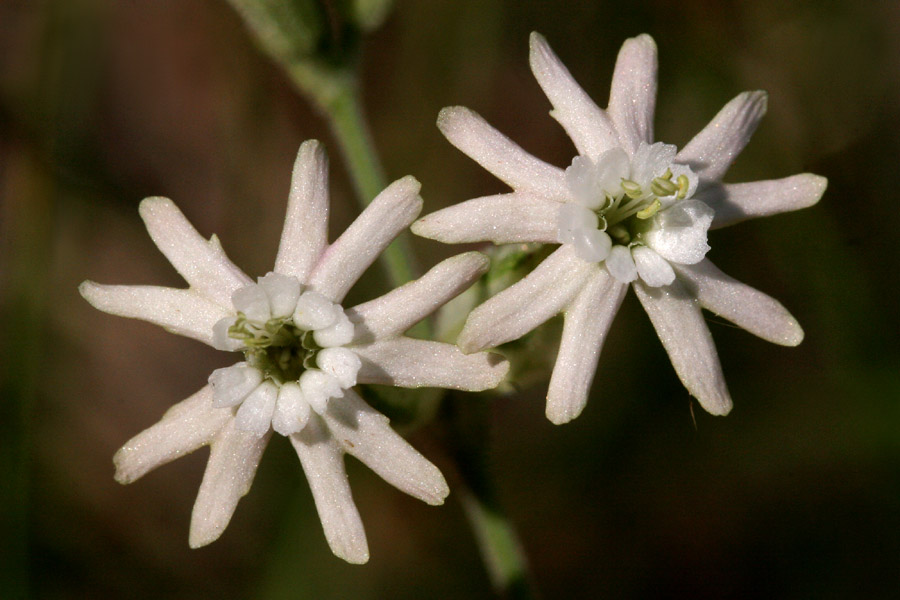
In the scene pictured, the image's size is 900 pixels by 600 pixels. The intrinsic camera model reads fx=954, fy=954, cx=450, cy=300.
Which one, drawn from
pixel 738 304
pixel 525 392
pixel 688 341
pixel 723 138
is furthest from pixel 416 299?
pixel 525 392

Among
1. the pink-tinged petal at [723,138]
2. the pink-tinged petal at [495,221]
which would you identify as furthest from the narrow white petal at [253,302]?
the pink-tinged petal at [723,138]

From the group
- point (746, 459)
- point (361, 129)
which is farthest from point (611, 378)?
point (361, 129)

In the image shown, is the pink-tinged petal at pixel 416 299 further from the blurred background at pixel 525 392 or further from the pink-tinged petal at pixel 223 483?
the blurred background at pixel 525 392

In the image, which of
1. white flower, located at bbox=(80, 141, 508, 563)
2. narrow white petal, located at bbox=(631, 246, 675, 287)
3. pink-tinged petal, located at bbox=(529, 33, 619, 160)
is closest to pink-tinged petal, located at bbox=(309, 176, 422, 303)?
white flower, located at bbox=(80, 141, 508, 563)

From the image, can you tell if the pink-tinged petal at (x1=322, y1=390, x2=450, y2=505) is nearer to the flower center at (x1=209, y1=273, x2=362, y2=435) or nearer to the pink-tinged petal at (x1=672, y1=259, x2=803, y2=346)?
the flower center at (x1=209, y1=273, x2=362, y2=435)

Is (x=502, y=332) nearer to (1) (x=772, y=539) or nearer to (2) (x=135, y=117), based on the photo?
(1) (x=772, y=539)

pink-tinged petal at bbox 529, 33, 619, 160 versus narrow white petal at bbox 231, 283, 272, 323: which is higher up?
pink-tinged petal at bbox 529, 33, 619, 160
